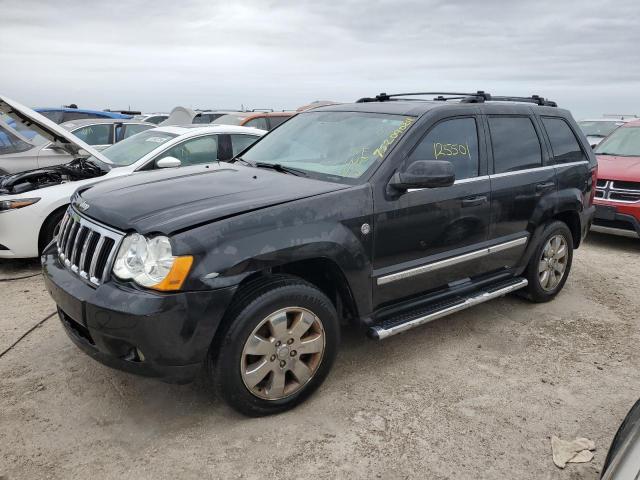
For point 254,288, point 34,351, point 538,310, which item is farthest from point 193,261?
point 538,310

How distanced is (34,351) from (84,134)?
7.59m

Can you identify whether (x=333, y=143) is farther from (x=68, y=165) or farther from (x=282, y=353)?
(x=68, y=165)

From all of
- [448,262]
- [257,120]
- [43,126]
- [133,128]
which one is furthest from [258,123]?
[448,262]

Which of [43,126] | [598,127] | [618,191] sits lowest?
[618,191]

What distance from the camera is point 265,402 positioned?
294cm

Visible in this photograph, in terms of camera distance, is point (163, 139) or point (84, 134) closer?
point (163, 139)

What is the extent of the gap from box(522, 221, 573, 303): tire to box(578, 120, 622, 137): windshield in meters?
8.79

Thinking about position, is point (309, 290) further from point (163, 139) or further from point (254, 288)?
point (163, 139)

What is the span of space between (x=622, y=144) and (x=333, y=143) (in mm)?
6271

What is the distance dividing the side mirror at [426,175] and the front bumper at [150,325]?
1.30 metres

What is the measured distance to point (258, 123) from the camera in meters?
10.4

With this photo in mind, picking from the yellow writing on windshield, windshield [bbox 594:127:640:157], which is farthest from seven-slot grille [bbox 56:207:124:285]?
windshield [bbox 594:127:640:157]

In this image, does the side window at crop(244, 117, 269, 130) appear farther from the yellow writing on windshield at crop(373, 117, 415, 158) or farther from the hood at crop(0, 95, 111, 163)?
the yellow writing on windshield at crop(373, 117, 415, 158)

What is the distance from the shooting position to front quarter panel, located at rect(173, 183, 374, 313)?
261 centimetres
